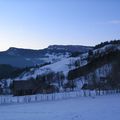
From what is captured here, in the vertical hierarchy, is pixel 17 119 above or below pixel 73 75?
below

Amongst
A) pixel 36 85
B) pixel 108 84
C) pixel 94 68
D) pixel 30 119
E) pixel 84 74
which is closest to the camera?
pixel 30 119

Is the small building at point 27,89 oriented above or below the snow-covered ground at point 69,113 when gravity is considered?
above

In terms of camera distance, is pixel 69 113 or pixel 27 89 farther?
pixel 27 89

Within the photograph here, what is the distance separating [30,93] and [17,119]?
88.8 meters

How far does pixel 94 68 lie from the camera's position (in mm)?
196500

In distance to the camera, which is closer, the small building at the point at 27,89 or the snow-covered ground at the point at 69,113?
the snow-covered ground at the point at 69,113

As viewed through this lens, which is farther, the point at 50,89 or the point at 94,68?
the point at 94,68

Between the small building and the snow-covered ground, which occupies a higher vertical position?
the small building

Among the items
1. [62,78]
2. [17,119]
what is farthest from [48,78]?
[17,119]

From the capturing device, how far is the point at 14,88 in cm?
12950

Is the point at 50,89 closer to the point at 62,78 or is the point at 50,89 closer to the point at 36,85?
the point at 36,85

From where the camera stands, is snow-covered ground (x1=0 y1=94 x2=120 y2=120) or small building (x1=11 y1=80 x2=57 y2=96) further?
small building (x1=11 y1=80 x2=57 y2=96)

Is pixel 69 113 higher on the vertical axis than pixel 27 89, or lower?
lower

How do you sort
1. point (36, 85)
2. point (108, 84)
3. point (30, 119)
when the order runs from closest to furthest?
1. point (30, 119)
2. point (108, 84)
3. point (36, 85)
